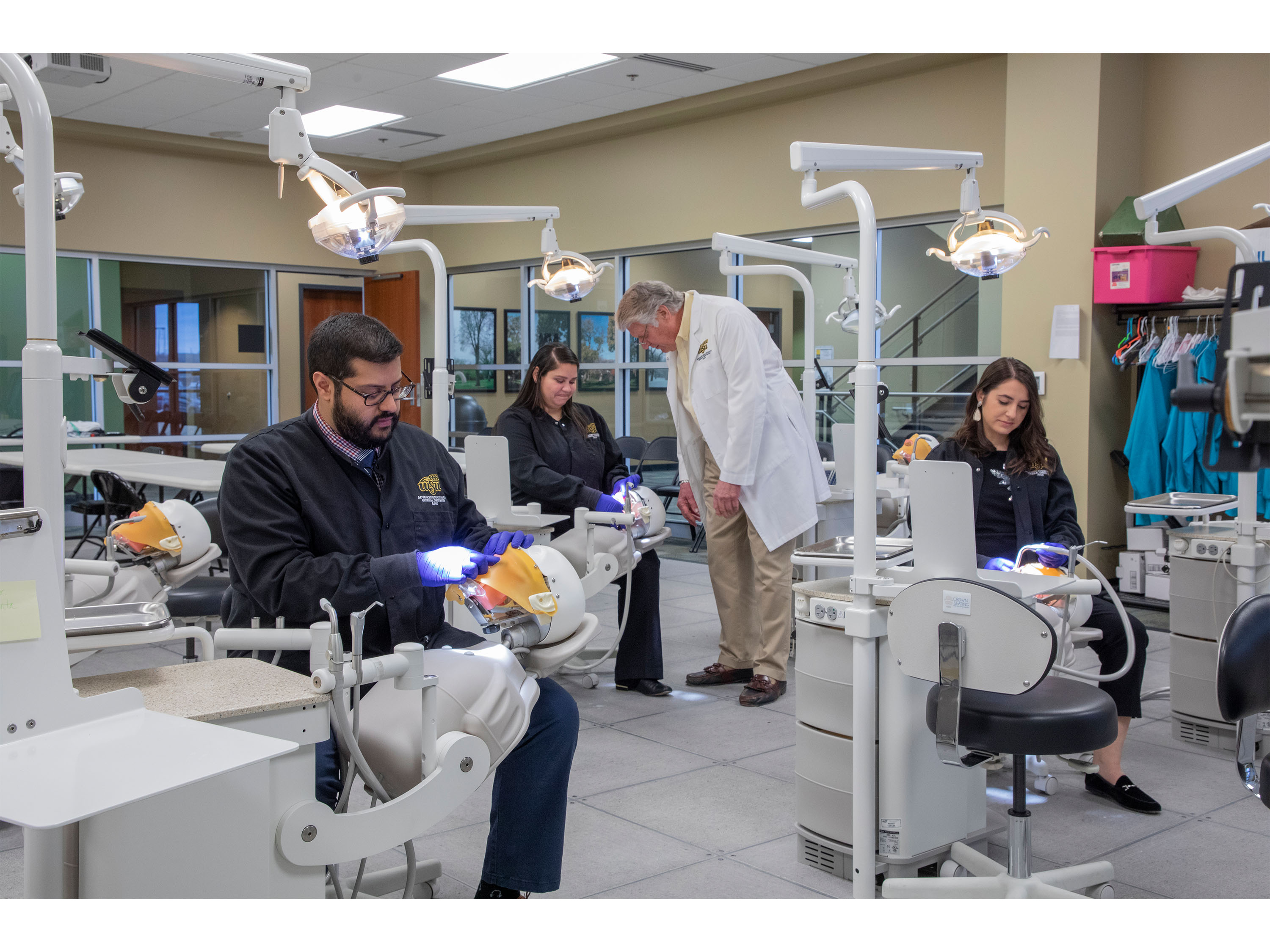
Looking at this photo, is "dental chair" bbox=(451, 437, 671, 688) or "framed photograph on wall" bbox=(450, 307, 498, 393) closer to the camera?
"dental chair" bbox=(451, 437, 671, 688)

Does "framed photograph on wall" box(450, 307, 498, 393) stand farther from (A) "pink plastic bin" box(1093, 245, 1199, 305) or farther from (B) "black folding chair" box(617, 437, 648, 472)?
(A) "pink plastic bin" box(1093, 245, 1199, 305)

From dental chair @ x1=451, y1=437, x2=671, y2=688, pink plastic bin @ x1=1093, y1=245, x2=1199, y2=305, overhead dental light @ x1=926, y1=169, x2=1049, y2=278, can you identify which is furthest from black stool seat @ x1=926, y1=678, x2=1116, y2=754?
pink plastic bin @ x1=1093, y1=245, x2=1199, y2=305

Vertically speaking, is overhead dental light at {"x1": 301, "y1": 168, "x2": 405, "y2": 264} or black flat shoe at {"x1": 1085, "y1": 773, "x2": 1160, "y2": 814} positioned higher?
overhead dental light at {"x1": 301, "y1": 168, "x2": 405, "y2": 264}

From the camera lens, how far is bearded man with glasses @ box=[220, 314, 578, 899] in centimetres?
210

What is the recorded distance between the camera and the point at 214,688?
1645 millimetres

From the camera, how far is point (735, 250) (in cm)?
441

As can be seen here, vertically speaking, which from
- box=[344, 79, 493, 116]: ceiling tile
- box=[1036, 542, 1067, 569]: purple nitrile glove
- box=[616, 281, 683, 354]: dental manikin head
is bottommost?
box=[1036, 542, 1067, 569]: purple nitrile glove

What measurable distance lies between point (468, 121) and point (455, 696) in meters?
7.07

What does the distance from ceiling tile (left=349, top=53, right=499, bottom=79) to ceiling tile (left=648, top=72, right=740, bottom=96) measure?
1209 mm

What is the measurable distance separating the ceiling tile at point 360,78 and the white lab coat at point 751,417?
12.3 feet

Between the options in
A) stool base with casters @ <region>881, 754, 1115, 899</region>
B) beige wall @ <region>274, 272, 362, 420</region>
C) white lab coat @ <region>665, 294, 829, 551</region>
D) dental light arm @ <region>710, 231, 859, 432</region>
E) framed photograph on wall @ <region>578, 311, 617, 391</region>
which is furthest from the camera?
beige wall @ <region>274, 272, 362, 420</region>

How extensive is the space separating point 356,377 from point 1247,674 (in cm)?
183

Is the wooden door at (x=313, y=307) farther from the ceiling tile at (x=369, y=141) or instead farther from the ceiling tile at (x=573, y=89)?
the ceiling tile at (x=573, y=89)

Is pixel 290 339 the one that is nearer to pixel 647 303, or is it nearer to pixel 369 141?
pixel 369 141
